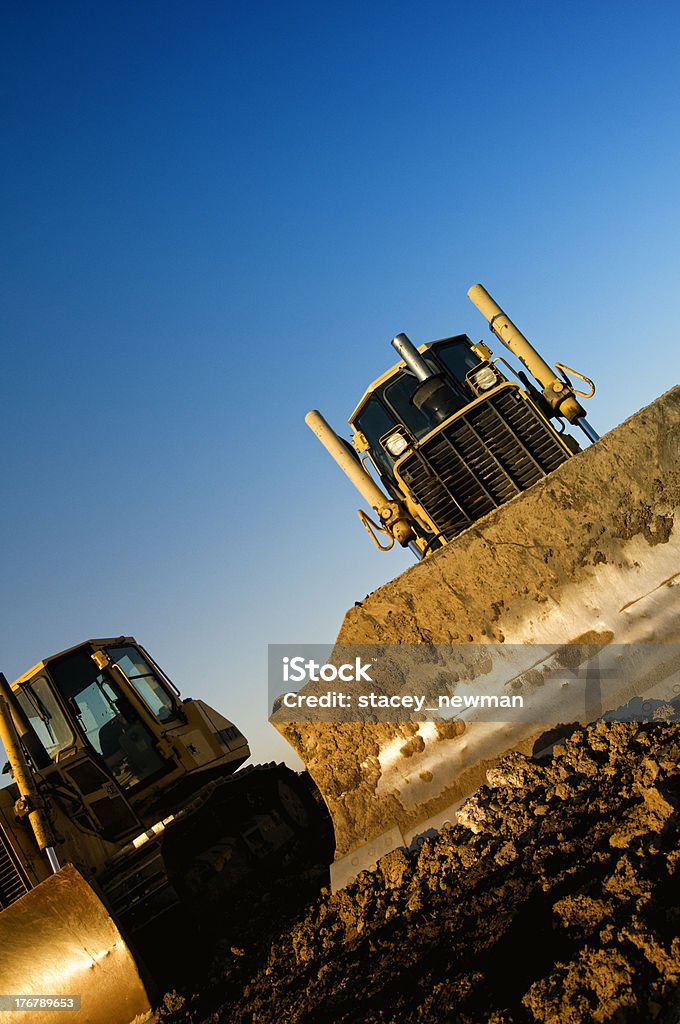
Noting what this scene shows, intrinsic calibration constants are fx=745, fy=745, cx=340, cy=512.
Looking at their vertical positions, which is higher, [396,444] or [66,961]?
[396,444]

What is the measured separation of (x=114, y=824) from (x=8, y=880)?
88 centimetres

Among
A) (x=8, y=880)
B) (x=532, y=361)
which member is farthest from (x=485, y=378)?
(x=8, y=880)

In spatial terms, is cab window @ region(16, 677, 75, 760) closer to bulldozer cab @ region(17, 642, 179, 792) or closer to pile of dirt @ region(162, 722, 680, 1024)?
bulldozer cab @ region(17, 642, 179, 792)

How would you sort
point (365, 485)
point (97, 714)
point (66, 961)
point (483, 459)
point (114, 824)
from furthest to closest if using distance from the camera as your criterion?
point (365, 485)
point (483, 459)
point (97, 714)
point (114, 824)
point (66, 961)

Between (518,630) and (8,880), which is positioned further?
(8,880)

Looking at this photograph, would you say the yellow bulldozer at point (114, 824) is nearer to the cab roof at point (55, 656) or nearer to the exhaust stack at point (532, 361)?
the cab roof at point (55, 656)

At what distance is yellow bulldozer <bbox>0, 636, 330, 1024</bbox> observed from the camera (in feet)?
13.9

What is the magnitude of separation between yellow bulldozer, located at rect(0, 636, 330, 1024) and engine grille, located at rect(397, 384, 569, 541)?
318cm

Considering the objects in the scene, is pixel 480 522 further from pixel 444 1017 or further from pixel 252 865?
pixel 252 865

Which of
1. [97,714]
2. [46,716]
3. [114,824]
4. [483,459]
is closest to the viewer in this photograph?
[114,824]

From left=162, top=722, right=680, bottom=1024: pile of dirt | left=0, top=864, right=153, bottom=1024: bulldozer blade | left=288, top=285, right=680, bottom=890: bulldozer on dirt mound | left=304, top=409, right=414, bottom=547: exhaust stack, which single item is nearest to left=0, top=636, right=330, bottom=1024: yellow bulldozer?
left=0, top=864, right=153, bottom=1024: bulldozer blade

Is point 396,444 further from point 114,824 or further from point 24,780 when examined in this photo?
point 24,780

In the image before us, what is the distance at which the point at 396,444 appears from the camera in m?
7.93

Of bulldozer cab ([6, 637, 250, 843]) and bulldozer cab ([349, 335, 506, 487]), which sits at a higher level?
bulldozer cab ([349, 335, 506, 487])
